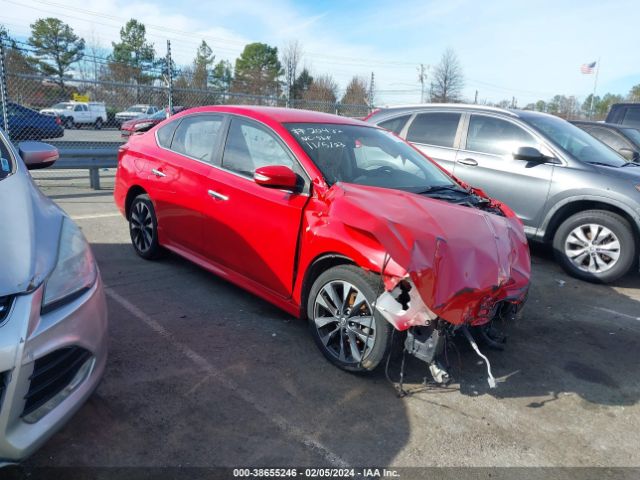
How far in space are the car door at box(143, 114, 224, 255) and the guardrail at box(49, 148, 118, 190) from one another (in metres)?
4.72

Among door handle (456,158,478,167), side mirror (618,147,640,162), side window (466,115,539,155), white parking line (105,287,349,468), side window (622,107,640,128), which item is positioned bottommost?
white parking line (105,287,349,468)

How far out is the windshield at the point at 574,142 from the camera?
587 centimetres

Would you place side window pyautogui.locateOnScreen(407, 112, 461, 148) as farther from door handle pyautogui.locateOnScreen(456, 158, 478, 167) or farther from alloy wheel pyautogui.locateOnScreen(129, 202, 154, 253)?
alloy wheel pyautogui.locateOnScreen(129, 202, 154, 253)

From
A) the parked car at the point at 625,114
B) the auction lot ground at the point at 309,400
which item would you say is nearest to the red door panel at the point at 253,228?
the auction lot ground at the point at 309,400

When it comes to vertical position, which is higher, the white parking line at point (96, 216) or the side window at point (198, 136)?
the side window at point (198, 136)

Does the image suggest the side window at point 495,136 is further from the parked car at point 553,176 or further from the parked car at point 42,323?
the parked car at point 42,323

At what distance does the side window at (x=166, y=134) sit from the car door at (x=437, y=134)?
3.42m

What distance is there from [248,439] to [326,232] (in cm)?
132

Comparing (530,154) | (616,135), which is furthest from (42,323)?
(616,135)

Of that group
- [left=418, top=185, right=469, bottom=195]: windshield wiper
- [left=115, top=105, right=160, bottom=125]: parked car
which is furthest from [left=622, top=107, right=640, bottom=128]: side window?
[left=115, top=105, right=160, bottom=125]: parked car

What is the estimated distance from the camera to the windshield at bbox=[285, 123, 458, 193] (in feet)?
12.0

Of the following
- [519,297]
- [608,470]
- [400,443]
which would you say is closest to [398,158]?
[519,297]

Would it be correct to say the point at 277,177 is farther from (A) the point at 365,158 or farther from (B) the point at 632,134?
(B) the point at 632,134

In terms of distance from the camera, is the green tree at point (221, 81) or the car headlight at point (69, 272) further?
the green tree at point (221, 81)
